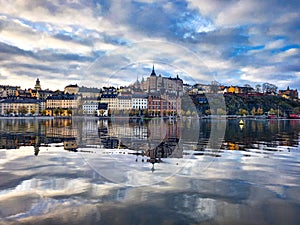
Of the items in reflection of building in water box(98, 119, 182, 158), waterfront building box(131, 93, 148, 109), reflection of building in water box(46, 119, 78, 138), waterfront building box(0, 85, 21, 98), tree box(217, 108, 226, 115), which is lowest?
reflection of building in water box(98, 119, 182, 158)

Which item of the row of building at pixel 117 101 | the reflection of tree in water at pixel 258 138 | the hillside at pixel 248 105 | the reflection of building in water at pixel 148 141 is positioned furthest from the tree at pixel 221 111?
the reflection of building in water at pixel 148 141

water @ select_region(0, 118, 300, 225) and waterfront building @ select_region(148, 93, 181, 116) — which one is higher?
waterfront building @ select_region(148, 93, 181, 116)

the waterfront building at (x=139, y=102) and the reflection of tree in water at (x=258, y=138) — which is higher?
the waterfront building at (x=139, y=102)

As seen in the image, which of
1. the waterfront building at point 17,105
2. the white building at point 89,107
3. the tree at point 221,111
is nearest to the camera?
the white building at point 89,107

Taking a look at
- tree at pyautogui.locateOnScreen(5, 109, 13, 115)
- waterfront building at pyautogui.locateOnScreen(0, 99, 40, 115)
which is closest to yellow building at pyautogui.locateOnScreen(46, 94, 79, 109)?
waterfront building at pyautogui.locateOnScreen(0, 99, 40, 115)

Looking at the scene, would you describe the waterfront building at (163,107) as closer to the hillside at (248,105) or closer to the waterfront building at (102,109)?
the waterfront building at (102,109)

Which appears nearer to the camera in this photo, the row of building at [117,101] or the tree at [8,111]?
the row of building at [117,101]

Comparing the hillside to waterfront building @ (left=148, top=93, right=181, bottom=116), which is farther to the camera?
the hillside

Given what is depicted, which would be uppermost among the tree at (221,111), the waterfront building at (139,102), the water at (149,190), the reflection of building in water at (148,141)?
the waterfront building at (139,102)

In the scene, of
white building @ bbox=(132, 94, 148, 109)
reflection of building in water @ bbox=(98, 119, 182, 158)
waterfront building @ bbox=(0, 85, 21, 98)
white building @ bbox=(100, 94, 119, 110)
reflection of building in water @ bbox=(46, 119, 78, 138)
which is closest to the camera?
reflection of building in water @ bbox=(98, 119, 182, 158)

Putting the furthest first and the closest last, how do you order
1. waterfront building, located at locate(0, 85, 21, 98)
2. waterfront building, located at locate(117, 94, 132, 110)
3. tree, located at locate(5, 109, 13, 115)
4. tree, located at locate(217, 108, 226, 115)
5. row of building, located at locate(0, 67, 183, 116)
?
waterfront building, located at locate(0, 85, 21, 98) → tree, located at locate(217, 108, 226, 115) → tree, located at locate(5, 109, 13, 115) → waterfront building, located at locate(117, 94, 132, 110) → row of building, located at locate(0, 67, 183, 116)

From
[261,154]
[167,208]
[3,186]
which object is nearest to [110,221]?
[167,208]

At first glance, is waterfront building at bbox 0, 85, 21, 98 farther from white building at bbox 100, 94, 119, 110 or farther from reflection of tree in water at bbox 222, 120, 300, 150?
reflection of tree in water at bbox 222, 120, 300, 150

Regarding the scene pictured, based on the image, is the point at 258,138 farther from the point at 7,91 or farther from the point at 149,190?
the point at 7,91
